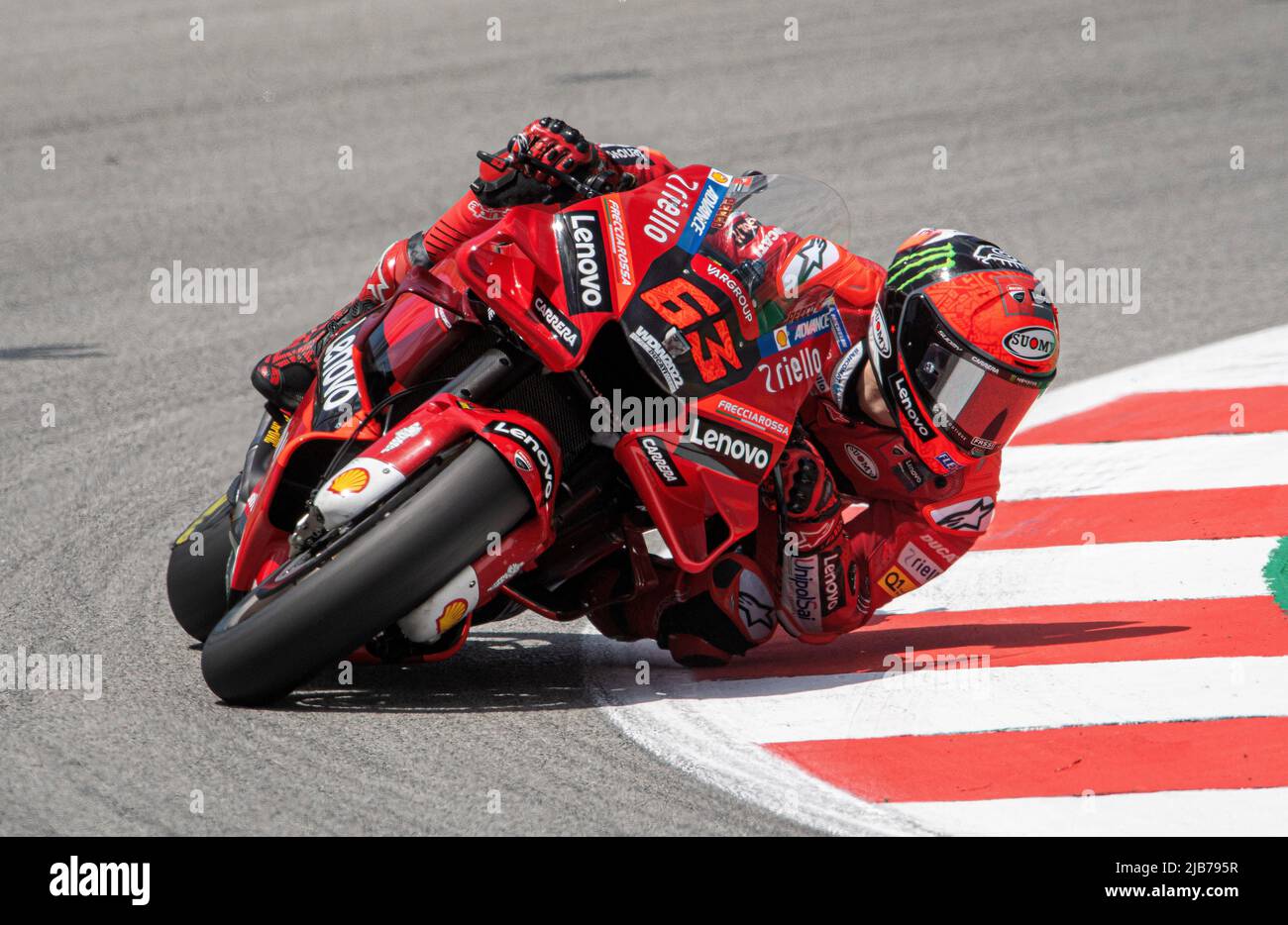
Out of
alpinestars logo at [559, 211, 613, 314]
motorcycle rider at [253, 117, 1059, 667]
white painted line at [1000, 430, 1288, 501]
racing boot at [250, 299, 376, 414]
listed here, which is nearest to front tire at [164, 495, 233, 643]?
racing boot at [250, 299, 376, 414]

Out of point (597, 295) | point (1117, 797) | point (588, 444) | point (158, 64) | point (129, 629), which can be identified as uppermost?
point (158, 64)

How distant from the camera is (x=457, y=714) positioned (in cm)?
471

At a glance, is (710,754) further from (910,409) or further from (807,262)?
(807,262)

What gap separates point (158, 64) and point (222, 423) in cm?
656

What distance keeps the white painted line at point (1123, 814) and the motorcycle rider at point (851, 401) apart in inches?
45.6

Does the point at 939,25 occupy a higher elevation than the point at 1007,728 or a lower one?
higher

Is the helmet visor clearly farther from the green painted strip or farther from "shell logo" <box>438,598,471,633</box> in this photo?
"shell logo" <box>438,598,471,633</box>

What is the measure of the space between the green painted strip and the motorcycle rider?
3.50 feet

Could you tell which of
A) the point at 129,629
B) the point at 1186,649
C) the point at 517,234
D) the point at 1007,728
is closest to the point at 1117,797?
the point at 1007,728

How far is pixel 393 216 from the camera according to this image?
10.5 meters

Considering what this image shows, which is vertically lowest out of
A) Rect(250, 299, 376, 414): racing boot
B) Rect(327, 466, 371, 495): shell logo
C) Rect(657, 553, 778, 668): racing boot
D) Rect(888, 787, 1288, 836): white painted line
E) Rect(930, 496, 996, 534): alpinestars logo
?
Rect(888, 787, 1288, 836): white painted line

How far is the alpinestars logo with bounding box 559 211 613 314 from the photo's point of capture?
4.59m
